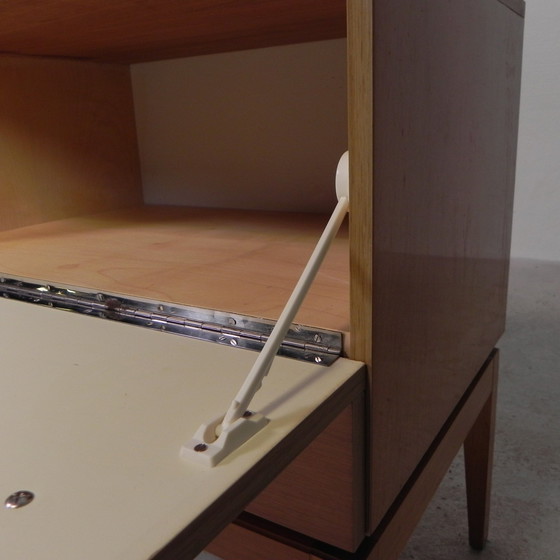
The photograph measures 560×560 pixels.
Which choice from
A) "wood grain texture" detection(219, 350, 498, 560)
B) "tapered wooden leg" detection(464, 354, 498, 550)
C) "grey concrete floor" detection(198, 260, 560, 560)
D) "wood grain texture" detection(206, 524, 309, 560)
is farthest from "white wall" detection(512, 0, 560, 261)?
"wood grain texture" detection(206, 524, 309, 560)

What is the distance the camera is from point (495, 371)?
2.64ft

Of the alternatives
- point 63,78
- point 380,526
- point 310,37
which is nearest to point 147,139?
point 63,78

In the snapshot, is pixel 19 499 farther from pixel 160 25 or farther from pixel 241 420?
pixel 160 25

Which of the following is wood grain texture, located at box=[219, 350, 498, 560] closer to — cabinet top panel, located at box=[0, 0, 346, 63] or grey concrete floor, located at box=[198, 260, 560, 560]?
grey concrete floor, located at box=[198, 260, 560, 560]

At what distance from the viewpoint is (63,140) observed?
0.96m

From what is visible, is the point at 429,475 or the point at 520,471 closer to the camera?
the point at 429,475

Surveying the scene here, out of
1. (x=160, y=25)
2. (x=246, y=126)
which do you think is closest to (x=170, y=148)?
(x=246, y=126)

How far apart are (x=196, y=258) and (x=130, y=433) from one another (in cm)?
38

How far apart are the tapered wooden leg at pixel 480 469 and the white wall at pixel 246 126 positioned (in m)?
0.39

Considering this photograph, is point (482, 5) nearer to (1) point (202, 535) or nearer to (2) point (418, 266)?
(2) point (418, 266)

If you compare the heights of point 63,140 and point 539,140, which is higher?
point 63,140

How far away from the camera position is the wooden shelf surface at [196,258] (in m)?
0.51

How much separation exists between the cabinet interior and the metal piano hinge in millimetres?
24

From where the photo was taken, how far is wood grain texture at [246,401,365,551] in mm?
427
